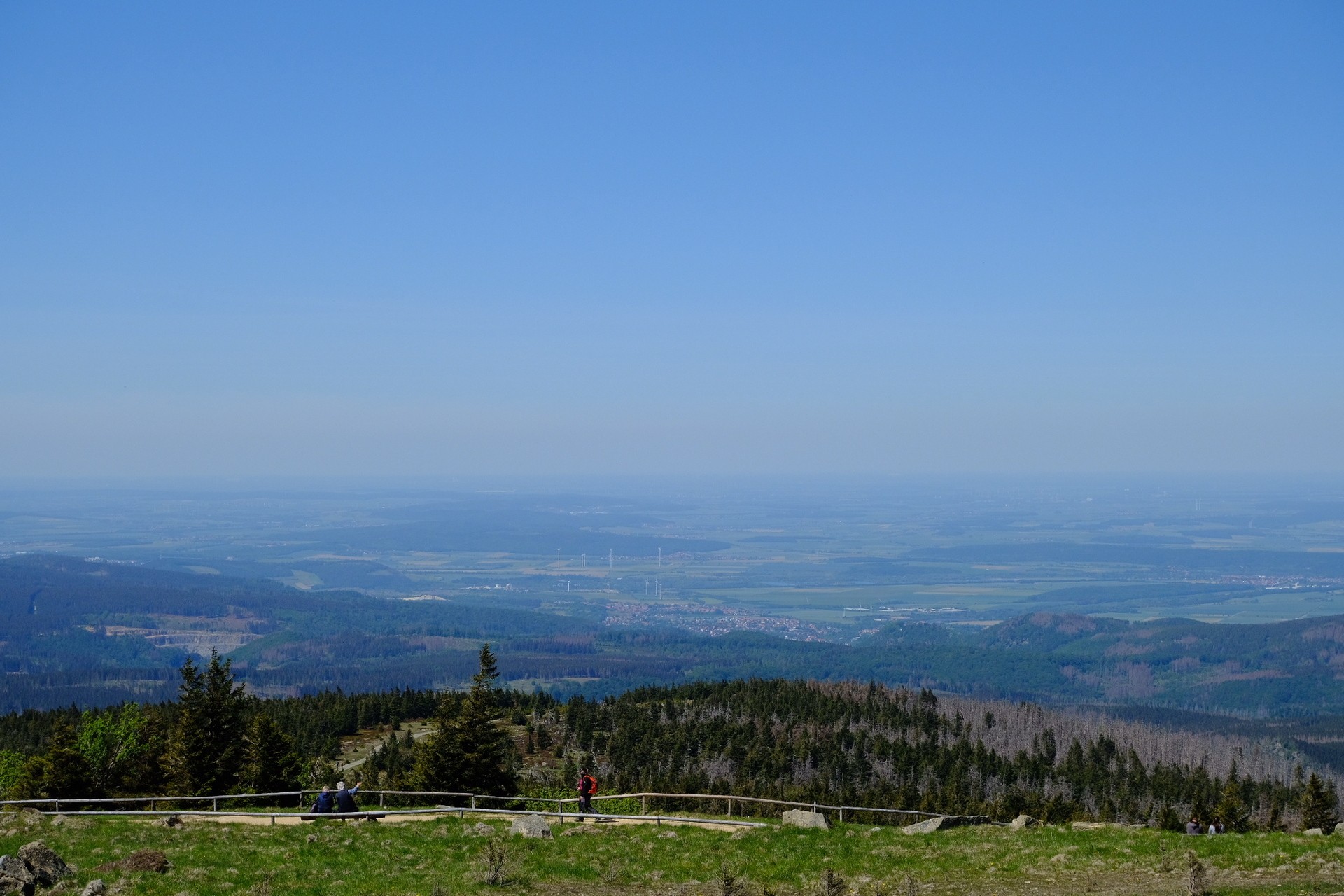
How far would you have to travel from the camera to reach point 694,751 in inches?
4028

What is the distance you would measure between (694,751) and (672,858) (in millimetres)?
77738

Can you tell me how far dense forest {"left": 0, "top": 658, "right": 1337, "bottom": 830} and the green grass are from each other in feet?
71.5

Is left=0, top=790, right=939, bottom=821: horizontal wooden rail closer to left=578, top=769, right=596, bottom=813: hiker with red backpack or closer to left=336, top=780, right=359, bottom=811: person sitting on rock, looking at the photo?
left=578, top=769, right=596, bottom=813: hiker with red backpack

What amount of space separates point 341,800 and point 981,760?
9314 centimetres

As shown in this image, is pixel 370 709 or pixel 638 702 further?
pixel 638 702

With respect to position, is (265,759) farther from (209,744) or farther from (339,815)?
(339,815)

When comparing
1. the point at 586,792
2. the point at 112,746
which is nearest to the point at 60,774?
the point at 112,746

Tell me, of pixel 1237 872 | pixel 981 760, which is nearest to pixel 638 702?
pixel 981 760

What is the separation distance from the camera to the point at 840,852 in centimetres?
2648

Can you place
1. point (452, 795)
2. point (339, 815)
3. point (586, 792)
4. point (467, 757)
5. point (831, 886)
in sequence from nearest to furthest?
1. point (831, 886)
2. point (339, 815)
3. point (586, 792)
4. point (452, 795)
5. point (467, 757)

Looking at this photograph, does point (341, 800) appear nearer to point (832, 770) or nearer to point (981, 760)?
point (832, 770)

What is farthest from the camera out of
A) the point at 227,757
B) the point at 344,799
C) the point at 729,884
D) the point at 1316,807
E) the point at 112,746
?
the point at 112,746

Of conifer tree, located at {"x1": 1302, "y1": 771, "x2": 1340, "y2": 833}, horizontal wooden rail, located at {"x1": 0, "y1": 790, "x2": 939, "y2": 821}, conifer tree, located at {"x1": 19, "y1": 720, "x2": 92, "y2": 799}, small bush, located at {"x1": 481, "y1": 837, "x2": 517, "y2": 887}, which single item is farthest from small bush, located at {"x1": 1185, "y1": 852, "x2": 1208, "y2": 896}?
conifer tree, located at {"x1": 19, "y1": 720, "x2": 92, "y2": 799}

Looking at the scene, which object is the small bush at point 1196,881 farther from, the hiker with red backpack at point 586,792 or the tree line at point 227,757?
the tree line at point 227,757
